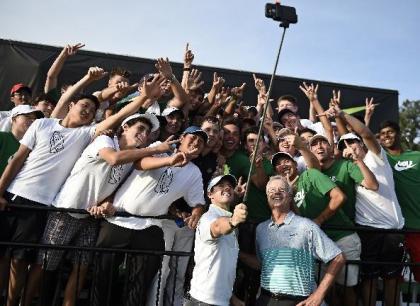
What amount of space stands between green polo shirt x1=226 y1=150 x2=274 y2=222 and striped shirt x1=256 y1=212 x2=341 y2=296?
2.07ft

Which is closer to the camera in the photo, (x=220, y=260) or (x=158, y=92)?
(x=220, y=260)

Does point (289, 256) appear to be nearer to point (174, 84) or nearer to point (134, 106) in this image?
point (134, 106)

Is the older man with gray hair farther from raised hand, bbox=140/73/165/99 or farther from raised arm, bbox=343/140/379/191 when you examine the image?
raised hand, bbox=140/73/165/99

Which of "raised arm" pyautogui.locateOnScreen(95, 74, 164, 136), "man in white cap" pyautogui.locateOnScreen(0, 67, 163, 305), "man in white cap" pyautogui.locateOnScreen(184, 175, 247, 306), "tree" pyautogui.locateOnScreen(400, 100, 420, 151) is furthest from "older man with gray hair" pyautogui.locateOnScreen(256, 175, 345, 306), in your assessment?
"tree" pyautogui.locateOnScreen(400, 100, 420, 151)

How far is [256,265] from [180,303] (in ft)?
3.18

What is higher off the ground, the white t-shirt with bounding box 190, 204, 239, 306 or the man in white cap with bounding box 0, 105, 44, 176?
the man in white cap with bounding box 0, 105, 44, 176

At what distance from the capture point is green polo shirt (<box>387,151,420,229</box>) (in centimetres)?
504

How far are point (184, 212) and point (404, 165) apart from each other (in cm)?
281

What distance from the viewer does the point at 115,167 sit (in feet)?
13.0

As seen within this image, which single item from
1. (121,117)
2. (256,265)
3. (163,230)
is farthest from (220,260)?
(121,117)

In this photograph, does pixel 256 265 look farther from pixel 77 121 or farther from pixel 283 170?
pixel 77 121

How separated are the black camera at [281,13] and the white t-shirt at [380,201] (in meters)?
2.13

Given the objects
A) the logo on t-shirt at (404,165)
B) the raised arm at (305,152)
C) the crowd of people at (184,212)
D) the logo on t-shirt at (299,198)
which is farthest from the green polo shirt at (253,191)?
the logo on t-shirt at (404,165)

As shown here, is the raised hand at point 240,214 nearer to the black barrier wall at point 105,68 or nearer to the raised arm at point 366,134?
the raised arm at point 366,134
